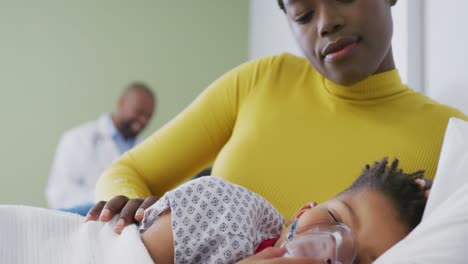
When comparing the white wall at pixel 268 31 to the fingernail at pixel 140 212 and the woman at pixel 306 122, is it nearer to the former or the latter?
the woman at pixel 306 122

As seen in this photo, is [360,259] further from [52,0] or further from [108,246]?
[52,0]

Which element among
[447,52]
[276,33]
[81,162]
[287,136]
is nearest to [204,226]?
[287,136]

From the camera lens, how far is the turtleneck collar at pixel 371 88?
4.19ft

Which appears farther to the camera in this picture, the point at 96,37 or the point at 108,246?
the point at 96,37

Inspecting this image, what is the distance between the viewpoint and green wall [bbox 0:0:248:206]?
4320 millimetres

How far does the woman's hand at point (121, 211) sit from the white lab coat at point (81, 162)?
8.52 ft

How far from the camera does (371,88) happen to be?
50.4 inches

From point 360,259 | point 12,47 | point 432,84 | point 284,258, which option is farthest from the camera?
point 12,47

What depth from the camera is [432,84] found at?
1501 millimetres

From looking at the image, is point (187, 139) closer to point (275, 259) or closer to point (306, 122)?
point (306, 122)

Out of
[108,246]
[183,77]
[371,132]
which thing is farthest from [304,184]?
[183,77]

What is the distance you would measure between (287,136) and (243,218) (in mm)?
404

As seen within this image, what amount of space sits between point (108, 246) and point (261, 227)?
24 centimetres

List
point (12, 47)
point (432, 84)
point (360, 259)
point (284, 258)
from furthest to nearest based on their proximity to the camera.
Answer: point (12, 47) < point (432, 84) < point (360, 259) < point (284, 258)
